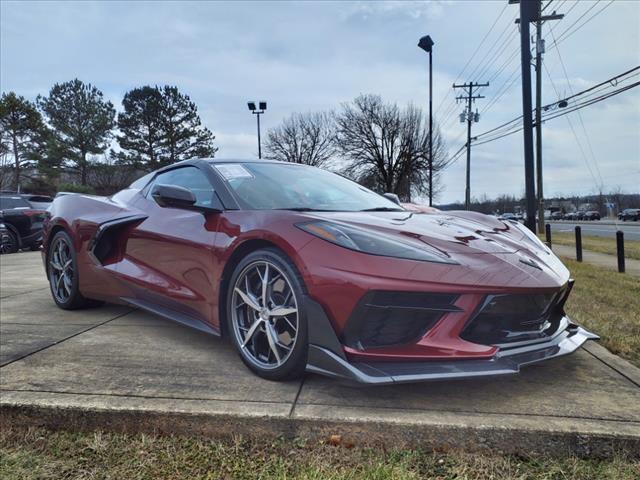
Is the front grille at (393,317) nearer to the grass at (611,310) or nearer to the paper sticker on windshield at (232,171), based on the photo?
the paper sticker on windshield at (232,171)

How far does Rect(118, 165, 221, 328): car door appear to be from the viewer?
2713mm

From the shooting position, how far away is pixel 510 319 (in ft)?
6.97

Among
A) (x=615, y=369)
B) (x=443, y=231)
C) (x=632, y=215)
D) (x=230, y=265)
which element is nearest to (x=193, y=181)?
(x=230, y=265)

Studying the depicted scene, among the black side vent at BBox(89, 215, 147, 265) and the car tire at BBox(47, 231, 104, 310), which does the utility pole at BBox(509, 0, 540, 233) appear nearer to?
the black side vent at BBox(89, 215, 147, 265)

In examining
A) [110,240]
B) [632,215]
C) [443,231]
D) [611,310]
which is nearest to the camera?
[443,231]

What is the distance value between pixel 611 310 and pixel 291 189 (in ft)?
10.3

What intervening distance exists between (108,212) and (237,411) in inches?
90.4

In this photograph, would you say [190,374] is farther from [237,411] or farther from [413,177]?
[413,177]

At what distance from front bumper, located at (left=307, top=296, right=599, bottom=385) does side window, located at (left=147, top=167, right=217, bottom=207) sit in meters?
1.20

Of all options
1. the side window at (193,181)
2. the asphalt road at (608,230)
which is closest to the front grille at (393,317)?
the side window at (193,181)

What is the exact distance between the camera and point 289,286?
2.25 m

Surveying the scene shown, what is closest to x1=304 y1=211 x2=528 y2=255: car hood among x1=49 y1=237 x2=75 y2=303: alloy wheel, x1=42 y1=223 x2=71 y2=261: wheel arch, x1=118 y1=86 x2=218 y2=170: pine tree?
x1=49 y1=237 x2=75 y2=303: alloy wheel

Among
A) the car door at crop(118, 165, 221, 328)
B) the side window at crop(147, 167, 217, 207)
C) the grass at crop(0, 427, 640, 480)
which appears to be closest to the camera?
the grass at crop(0, 427, 640, 480)

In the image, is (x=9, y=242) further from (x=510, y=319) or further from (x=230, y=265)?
(x=510, y=319)
